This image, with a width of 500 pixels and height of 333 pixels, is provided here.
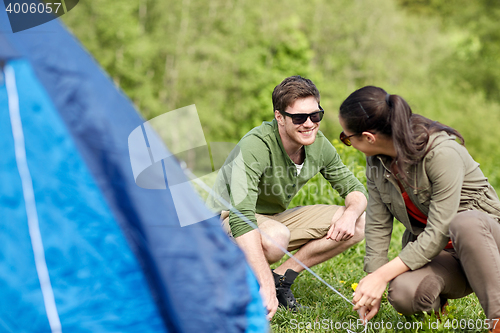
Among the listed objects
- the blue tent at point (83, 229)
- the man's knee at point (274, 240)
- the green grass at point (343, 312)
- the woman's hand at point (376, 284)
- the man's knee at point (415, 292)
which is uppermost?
the blue tent at point (83, 229)

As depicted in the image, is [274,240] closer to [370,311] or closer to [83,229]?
[370,311]

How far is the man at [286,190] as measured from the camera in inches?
104

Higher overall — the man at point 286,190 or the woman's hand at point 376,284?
the man at point 286,190

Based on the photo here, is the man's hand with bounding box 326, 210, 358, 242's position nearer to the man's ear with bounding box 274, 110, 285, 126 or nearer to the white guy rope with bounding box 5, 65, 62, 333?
the man's ear with bounding box 274, 110, 285, 126

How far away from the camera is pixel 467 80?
28109 millimetres

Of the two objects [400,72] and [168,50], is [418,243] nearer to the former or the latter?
[168,50]

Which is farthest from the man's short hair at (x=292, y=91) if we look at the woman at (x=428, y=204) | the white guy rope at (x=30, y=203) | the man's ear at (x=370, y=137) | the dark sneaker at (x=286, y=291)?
the white guy rope at (x=30, y=203)

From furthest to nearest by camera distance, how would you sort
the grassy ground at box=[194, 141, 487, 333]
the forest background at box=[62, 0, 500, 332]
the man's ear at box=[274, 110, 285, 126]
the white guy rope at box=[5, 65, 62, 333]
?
the forest background at box=[62, 0, 500, 332] < the man's ear at box=[274, 110, 285, 126] < the grassy ground at box=[194, 141, 487, 333] < the white guy rope at box=[5, 65, 62, 333]

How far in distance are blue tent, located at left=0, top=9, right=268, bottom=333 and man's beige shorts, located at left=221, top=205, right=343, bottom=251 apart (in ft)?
3.70

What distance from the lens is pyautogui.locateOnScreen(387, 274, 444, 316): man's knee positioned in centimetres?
212

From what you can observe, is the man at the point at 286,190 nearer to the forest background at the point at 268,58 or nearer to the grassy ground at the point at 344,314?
the grassy ground at the point at 344,314

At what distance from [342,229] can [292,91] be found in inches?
34.1

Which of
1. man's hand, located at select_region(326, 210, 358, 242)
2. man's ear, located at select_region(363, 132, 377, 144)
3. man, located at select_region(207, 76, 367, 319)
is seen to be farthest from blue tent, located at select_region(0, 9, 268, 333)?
man's hand, located at select_region(326, 210, 358, 242)

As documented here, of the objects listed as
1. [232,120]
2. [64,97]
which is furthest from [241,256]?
[232,120]
